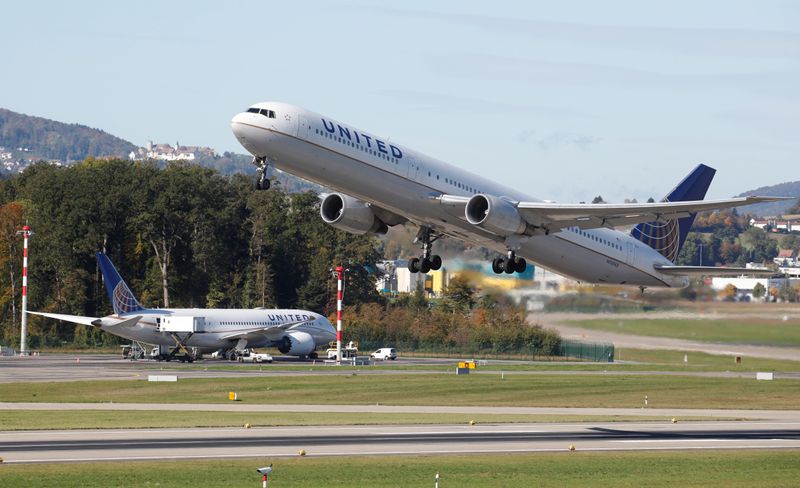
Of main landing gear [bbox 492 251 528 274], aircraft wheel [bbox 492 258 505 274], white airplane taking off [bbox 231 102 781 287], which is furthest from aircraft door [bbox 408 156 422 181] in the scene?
aircraft wheel [bbox 492 258 505 274]

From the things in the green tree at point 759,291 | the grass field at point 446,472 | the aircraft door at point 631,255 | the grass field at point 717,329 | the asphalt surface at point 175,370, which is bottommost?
the grass field at point 446,472

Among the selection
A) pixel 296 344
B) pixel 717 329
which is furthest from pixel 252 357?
pixel 717 329

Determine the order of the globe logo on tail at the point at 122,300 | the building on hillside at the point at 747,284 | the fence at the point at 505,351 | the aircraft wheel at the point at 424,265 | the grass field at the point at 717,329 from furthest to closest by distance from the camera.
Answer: the globe logo on tail at the point at 122,300 → the fence at the point at 505,351 → the building on hillside at the point at 747,284 → the grass field at the point at 717,329 → the aircraft wheel at the point at 424,265

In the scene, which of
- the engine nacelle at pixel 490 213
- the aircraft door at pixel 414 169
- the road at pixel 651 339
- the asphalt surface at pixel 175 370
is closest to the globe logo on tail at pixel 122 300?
the asphalt surface at pixel 175 370

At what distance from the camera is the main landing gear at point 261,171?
4456 centimetres

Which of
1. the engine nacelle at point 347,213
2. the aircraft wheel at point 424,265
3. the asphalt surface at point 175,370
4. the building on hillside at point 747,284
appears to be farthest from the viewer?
the asphalt surface at point 175,370

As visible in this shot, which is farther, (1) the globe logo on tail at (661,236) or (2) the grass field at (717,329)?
(1) the globe logo on tail at (661,236)

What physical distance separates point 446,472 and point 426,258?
19.7 m

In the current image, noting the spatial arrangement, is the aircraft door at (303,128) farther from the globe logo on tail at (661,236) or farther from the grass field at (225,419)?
the globe logo on tail at (661,236)

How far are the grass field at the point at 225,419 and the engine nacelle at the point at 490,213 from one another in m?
8.67

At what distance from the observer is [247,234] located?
472 feet

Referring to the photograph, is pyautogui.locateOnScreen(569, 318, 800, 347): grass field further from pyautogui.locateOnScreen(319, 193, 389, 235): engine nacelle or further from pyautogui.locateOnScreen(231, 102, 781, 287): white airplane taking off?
pyautogui.locateOnScreen(319, 193, 389, 235): engine nacelle

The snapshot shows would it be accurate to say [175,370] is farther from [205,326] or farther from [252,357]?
[252,357]

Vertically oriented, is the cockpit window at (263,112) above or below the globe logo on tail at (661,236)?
above
